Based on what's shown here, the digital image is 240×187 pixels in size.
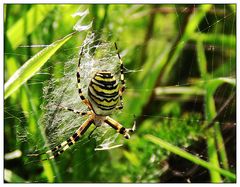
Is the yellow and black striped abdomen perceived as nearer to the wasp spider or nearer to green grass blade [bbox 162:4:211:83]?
the wasp spider

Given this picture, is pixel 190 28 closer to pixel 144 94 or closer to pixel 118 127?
pixel 144 94

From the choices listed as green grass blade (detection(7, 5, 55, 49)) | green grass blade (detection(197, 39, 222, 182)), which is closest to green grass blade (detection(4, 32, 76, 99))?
green grass blade (detection(7, 5, 55, 49))

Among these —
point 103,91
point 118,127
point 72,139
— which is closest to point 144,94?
point 118,127

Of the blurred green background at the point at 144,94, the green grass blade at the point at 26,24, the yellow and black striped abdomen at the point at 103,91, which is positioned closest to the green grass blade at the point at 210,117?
the blurred green background at the point at 144,94

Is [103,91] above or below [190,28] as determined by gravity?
below

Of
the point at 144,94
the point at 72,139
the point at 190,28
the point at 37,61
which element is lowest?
the point at 72,139

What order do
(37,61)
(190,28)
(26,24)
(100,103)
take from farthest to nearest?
(190,28) < (26,24) < (100,103) < (37,61)
